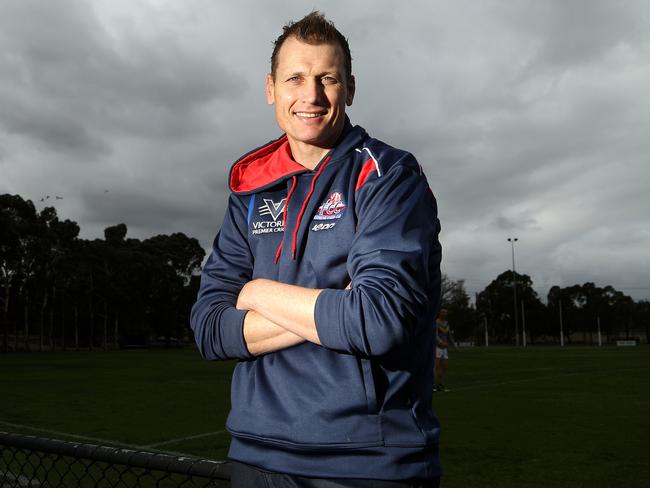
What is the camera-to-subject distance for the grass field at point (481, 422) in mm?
6402

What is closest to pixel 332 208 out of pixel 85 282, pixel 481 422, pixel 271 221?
pixel 271 221

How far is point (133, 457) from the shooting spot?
2527mm

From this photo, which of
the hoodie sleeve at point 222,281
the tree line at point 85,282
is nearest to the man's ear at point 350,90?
the hoodie sleeve at point 222,281

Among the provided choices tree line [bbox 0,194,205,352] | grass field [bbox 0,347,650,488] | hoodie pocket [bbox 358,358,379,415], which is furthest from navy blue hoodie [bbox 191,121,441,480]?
tree line [bbox 0,194,205,352]

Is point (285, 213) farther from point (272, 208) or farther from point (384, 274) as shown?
point (384, 274)

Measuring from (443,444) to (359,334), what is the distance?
263 inches

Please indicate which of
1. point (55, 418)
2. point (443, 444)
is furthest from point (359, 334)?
point (55, 418)

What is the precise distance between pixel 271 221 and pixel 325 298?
41cm

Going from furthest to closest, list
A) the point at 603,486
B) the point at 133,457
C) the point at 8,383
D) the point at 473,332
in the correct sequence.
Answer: the point at 473,332 → the point at 8,383 → the point at 603,486 → the point at 133,457

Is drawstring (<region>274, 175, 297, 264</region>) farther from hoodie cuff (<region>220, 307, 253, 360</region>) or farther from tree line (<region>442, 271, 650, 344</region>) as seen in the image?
tree line (<region>442, 271, 650, 344</region>)

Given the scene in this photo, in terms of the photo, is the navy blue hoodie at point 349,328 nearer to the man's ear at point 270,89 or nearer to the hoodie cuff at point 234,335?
the hoodie cuff at point 234,335

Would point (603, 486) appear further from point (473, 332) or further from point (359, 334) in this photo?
point (473, 332)

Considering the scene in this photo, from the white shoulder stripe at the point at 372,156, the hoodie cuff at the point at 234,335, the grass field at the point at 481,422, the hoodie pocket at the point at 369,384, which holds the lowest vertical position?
the grass field at the point at 481,422

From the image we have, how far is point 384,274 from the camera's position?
1.57m
